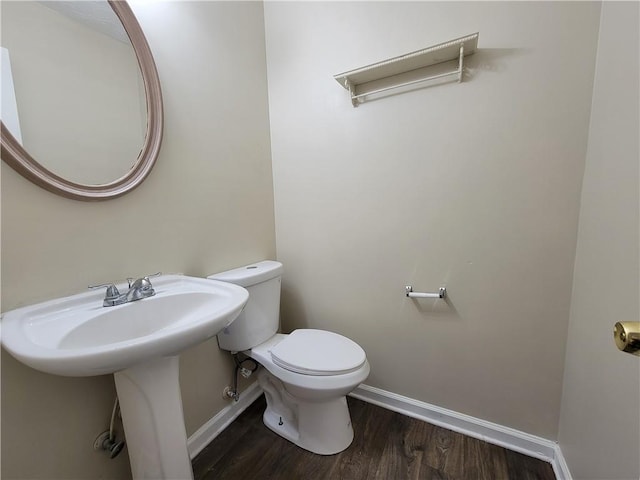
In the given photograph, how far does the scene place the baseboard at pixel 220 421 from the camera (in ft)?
3.95

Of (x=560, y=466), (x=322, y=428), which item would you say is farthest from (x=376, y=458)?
(x=560, y=466)

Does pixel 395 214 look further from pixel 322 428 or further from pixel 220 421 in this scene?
pixel 220 421

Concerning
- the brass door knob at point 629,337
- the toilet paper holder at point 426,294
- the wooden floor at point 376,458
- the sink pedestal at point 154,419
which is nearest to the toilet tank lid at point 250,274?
the sink pedestal at point 154,419

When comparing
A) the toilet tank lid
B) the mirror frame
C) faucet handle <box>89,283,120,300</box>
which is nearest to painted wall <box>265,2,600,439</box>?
the toilet tank lid

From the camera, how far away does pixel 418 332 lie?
133 cm

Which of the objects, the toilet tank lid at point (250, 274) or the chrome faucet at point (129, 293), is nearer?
the chrome faucet at point (129, 293)

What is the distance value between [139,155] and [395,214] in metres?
1.11

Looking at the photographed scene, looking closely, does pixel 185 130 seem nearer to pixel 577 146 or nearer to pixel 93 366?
pixel 93 366

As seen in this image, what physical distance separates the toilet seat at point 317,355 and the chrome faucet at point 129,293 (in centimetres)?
59

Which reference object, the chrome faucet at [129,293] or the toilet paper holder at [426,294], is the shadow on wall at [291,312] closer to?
the toilet paper holder at [426,294]

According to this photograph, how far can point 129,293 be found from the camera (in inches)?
33.7

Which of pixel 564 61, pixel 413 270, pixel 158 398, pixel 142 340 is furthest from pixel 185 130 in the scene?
pixel 564 61

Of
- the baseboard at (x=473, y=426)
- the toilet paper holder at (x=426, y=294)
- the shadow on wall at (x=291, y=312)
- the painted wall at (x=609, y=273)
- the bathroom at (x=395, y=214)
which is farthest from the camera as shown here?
the shadow on wall at (x=291, y=312)

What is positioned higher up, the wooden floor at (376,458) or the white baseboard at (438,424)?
the white baseboard at (438,424)
